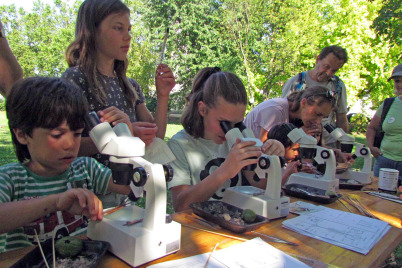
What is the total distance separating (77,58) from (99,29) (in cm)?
24

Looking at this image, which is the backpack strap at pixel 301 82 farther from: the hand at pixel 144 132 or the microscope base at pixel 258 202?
the hand at pixel 144 132

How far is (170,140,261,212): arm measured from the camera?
1.53 metres

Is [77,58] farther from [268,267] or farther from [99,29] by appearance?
[268,267]

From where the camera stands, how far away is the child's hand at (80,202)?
41.9 inches

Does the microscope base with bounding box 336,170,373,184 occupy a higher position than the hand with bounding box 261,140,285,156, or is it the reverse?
the hand with bounding box 261,140,285,156

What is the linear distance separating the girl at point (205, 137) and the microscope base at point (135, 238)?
22.6 inches

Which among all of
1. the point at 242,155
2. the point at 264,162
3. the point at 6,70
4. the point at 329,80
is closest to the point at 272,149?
the point at 264,162

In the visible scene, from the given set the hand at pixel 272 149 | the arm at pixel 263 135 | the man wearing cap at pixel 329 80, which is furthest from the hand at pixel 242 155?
the man wearing cap at pixel 329 80

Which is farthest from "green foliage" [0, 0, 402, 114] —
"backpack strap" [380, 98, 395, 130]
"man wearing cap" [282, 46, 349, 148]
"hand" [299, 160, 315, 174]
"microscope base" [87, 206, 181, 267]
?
"microscope base" [87, 206, 181, 267]

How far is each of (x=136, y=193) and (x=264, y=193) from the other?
34.0 inches

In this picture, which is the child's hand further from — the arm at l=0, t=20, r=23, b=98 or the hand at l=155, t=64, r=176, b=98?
the hand at l=155, t=64, r=176, b=98

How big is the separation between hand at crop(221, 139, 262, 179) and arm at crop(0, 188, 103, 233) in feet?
2.38

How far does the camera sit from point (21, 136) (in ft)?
4.27

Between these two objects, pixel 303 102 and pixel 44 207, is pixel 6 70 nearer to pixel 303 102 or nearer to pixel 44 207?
pixel 44 207
